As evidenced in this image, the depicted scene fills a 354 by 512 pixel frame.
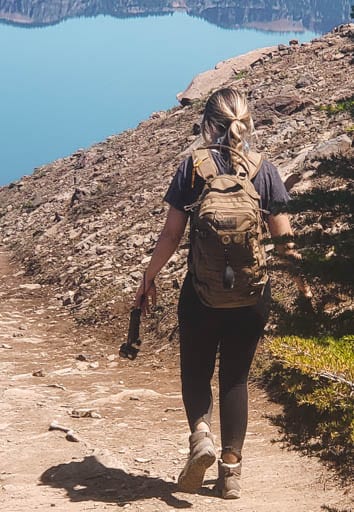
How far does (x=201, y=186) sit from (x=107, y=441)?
297 cm

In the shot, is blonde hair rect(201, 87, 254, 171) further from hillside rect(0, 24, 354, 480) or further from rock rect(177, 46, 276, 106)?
rock rect(177, 46, 276, 106)

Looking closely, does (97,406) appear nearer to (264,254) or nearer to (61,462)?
(61,462)

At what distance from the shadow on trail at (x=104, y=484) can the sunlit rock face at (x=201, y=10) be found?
287 ft

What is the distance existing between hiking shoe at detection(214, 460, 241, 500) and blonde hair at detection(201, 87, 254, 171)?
1.81 m

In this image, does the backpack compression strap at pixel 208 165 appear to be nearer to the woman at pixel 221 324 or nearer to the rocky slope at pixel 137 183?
the woman at pixel 221 324

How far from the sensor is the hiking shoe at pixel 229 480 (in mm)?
5488

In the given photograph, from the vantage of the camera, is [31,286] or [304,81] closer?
[31,286]

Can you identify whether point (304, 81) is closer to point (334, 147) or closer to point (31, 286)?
point (334, 147)

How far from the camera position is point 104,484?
20.1ft

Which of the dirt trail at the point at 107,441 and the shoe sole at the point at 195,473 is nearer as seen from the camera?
the shoe sole at the point at 195,473

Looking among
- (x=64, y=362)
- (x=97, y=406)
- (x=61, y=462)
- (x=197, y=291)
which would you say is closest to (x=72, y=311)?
(x=64, y=362)

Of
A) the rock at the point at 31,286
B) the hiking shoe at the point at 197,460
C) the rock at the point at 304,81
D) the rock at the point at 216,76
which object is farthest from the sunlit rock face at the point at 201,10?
the hiking shoe at the point at 197,460

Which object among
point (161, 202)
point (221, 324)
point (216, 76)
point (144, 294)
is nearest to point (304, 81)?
point (161, 202)

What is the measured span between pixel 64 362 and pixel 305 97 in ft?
29.1
